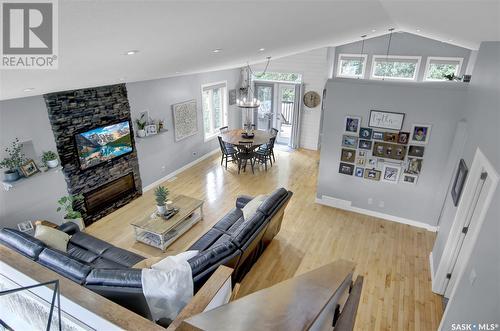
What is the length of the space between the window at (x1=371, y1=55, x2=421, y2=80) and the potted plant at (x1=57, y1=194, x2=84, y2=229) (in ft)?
27.3

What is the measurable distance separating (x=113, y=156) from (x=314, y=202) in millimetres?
4179

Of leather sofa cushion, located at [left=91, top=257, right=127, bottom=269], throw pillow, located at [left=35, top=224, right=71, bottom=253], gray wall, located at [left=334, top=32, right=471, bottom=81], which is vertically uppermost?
gray wall, located at [left=334, top=32, right=471, bottom=81]

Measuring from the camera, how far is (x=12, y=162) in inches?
162

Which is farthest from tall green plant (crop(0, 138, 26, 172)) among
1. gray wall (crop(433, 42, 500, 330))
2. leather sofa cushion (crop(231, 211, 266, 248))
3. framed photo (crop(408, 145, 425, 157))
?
framed photo (crop(408, 145, 425, 157))

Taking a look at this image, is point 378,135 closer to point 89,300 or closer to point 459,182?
point 459,182

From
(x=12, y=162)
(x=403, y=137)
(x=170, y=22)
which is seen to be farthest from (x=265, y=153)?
(x=170, y=22)

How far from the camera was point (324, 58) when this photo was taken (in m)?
8.19

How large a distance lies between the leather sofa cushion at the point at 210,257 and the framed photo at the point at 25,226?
113 inches

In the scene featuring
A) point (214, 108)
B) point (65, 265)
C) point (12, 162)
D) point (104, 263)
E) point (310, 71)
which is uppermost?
point (310, 71)

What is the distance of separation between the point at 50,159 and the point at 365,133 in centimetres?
523

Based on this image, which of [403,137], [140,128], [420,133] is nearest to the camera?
[420,133]

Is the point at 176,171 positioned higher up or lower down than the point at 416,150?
lower down

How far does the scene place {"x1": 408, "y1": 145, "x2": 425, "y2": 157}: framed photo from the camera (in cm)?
484

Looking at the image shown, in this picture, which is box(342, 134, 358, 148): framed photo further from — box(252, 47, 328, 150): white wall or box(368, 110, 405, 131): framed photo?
box(252, 47, 328, 150): white wall
